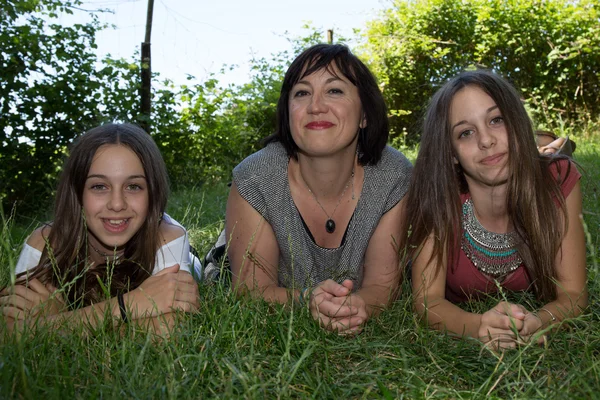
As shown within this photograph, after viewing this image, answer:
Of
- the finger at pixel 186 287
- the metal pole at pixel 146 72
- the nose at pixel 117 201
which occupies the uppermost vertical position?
the metal pole at pixel 146 72

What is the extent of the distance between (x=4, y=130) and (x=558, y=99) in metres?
8.66

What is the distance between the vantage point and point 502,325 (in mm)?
2113

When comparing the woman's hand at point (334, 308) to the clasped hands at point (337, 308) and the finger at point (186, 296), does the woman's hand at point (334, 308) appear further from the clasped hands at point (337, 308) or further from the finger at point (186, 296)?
the finger at point (186, 296)

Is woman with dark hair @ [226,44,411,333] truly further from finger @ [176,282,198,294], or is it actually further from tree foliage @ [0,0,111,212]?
tree foliage @ [0,0,111,212]

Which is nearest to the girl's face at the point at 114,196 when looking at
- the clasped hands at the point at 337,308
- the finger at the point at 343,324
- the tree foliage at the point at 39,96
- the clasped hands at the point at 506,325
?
the clasped hands at the point at 337,308

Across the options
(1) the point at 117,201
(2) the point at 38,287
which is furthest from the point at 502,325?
(2) the point at 38,287

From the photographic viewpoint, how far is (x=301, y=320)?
229cm

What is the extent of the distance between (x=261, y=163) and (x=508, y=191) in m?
1.18

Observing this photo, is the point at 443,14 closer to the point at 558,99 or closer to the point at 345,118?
the point at 558,99

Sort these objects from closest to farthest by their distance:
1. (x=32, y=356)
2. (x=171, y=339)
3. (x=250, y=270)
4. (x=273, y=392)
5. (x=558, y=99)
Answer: (x=273, y=392)
(x=32, y=356)
(x=171, y=339)
(x=250, y=270)
(x=558, y=99)

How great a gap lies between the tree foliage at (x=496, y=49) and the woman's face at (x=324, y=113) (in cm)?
732

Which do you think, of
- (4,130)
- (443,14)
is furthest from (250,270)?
(443,14)

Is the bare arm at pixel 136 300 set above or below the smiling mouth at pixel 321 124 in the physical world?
below

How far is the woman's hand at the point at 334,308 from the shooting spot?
234cm
